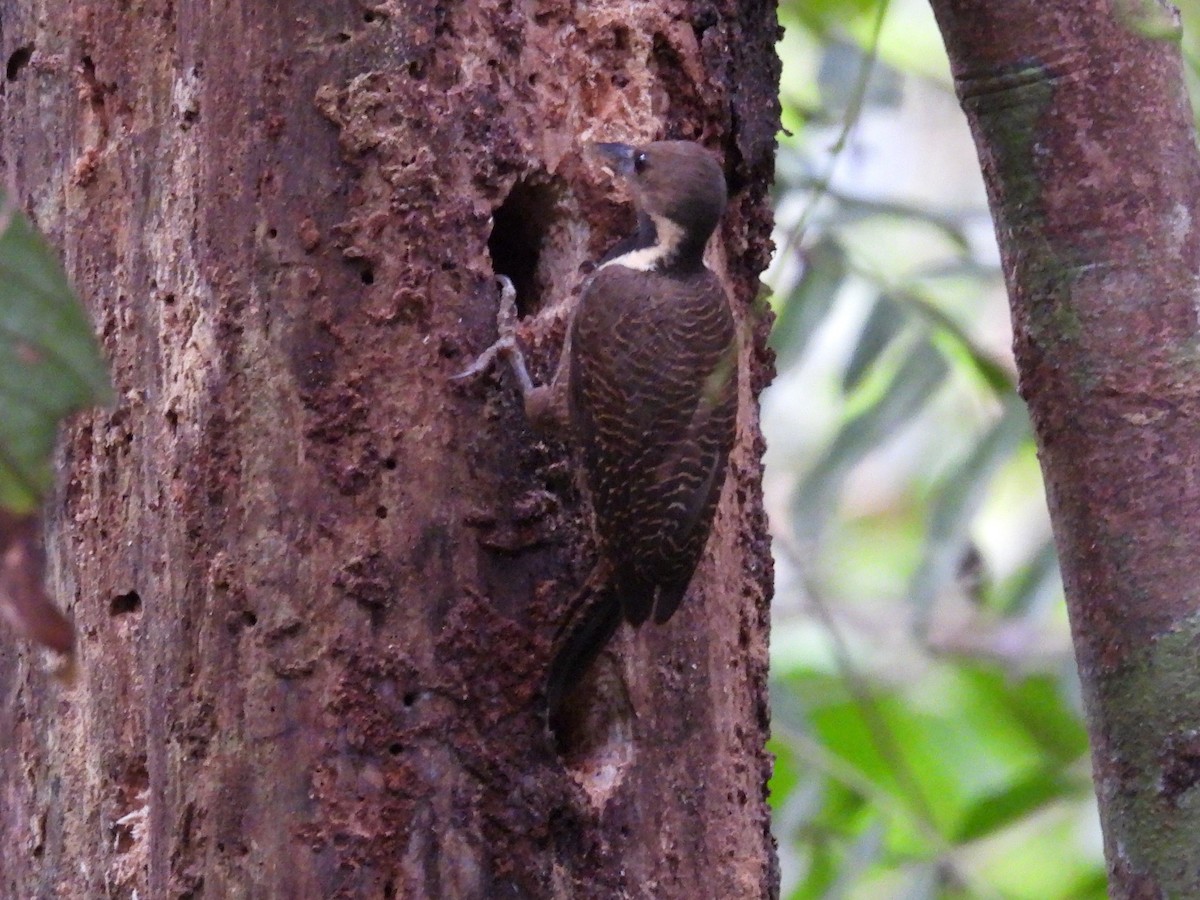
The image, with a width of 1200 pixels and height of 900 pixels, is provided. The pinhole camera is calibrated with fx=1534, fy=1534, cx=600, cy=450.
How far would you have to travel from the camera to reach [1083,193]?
7.38 feet

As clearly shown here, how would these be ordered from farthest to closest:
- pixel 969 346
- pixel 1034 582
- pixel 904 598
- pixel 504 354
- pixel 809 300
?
pixel 904 598
pixel 809 300
pixel 1034 582
pixel 969 346
pixel 504 354

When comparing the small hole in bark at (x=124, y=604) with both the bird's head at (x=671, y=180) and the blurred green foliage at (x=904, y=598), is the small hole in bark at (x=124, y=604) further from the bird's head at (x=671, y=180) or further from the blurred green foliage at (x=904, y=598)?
the blurred green foliage at (x=904, y=598)

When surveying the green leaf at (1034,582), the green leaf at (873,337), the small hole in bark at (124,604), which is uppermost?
the green leaf at (873,337)

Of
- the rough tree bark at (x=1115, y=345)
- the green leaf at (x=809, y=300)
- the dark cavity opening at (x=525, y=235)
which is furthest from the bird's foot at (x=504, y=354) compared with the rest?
the green leaf at (x=809, y=300)

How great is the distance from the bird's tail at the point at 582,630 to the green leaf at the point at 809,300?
1.62 meters

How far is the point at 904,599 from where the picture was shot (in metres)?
4.50

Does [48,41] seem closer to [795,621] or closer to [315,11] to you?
[315,11]

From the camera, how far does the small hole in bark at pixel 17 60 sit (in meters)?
2.98

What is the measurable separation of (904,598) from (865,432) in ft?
1.91

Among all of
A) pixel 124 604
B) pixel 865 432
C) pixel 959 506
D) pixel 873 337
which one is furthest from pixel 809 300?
pixel 124 604

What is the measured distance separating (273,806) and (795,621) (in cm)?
497

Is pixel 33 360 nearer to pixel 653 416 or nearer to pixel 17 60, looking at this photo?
pixel 653 416

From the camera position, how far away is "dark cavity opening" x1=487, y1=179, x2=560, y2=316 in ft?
9.38

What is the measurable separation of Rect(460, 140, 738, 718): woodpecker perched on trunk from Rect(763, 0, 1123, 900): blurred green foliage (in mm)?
273
